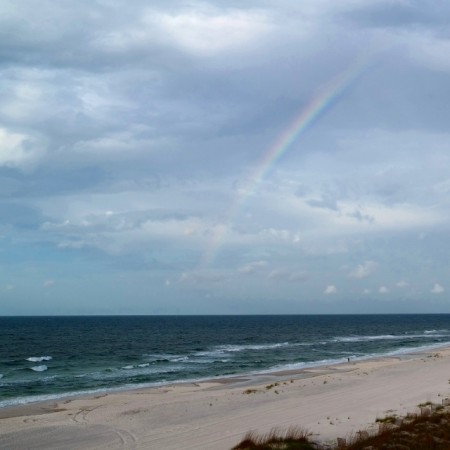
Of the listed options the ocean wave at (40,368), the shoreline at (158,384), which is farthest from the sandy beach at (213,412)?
→ the ocean wave at (40,368)

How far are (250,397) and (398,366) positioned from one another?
16.5 metres

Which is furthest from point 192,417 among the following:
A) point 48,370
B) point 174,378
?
point 48,370

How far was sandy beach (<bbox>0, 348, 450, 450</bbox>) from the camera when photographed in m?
19.4

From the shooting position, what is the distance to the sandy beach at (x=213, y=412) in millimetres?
19438

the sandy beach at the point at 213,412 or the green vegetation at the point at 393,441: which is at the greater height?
the green vegetation at the point at 393,441

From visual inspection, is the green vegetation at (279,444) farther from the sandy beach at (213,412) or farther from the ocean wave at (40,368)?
the ocean wave at (40,368)

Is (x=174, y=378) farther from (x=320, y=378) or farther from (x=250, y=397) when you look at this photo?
(x=250, y=397)

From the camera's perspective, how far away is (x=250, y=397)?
2819 centimetres

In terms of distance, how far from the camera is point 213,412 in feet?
79.8

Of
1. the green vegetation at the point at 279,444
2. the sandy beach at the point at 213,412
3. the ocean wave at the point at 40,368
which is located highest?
the green vegetation at the point at 279,444

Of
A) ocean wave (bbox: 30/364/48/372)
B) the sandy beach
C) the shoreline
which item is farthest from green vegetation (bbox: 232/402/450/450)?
ocean wave (bbox: 30/364/48/372)

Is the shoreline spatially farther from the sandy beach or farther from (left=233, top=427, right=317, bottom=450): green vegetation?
(left=233, top=427, right=317, bottom=450): green vegetation

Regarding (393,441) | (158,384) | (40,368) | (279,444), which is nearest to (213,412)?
(279,444)

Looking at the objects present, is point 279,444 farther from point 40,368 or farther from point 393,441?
point 40,368
